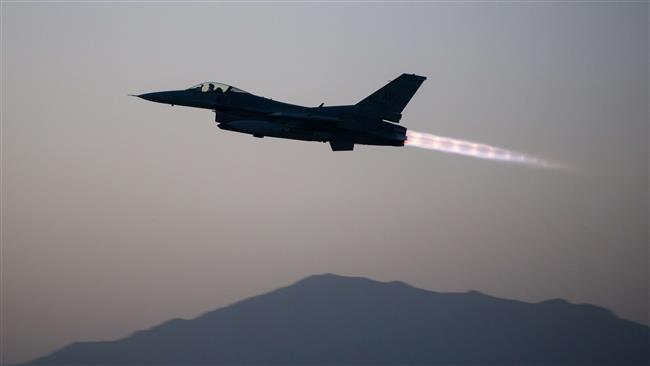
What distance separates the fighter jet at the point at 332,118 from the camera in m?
56.3

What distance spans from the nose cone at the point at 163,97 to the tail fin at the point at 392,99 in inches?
499

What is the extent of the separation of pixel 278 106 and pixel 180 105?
7.00m

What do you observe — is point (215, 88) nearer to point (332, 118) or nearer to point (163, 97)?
point (163, 97)

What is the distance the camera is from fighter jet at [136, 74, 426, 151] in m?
56.3

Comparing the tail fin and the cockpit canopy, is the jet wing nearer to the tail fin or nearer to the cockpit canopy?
the tail fin

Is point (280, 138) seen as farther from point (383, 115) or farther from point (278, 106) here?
point (383, 115)

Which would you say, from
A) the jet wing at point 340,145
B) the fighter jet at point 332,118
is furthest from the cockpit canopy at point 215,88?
the jet wing at point 340,145

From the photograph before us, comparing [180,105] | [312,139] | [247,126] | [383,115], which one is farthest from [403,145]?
[180,105]

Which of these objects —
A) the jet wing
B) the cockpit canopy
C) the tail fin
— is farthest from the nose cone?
the tail fin

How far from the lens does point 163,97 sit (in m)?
60.8

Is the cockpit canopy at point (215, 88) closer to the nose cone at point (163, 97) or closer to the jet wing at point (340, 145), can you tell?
the nose cone at point (163, 97)

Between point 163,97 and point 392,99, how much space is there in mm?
15492

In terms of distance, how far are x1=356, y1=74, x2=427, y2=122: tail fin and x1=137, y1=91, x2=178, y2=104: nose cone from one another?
41.6 feet

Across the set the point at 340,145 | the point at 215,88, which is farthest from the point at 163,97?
the point at 340,145
